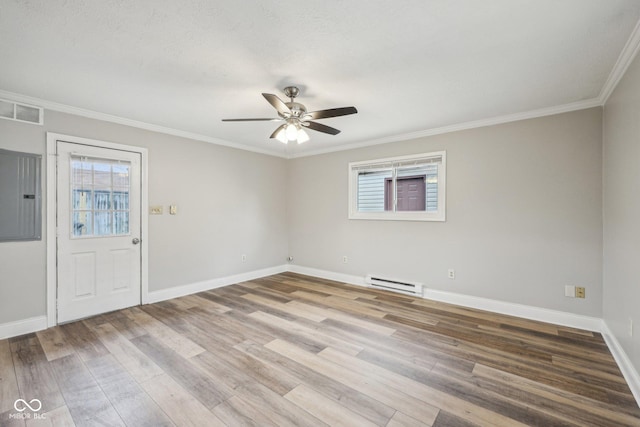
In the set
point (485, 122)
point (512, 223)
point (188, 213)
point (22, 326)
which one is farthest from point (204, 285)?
point (485, 122)

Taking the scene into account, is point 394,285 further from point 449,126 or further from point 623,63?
point 623,63

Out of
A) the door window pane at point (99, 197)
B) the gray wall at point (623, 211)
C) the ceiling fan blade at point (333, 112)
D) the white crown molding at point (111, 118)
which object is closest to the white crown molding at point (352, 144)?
the white crown molding at point (111, 118)

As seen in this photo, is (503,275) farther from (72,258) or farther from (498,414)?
(72,258)

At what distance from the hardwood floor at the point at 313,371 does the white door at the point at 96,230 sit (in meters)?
0.32

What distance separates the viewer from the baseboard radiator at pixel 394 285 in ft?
14.0

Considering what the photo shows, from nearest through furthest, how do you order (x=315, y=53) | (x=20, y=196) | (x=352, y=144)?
(x=315, y=53)
(x=20, y=196)
(x=352, y=144)

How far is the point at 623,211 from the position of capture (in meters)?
2.35

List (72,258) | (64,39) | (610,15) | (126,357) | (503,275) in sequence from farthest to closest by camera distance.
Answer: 1. (503,275)
2. (72,258)
3. (126,357)
4. (64,39)
5. (610,15)

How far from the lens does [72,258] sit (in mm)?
3348

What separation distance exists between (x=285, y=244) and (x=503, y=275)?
12.7 ft

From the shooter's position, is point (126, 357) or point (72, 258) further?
point (72, 258)

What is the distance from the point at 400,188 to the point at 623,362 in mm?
3020

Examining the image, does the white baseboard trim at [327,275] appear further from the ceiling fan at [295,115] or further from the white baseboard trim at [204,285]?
the ceiling fan at [295,115]

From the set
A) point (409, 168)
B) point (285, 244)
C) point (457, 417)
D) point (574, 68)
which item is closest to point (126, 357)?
point (457, 417)
